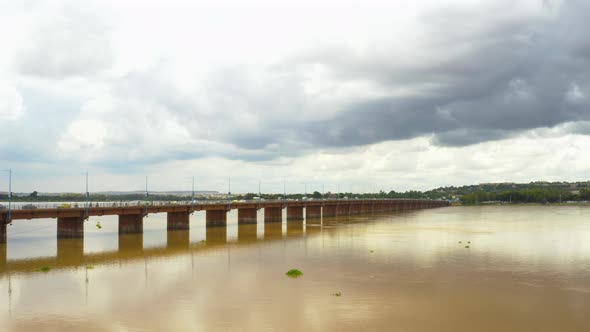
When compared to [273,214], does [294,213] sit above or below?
below

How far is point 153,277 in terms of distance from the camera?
136 ft

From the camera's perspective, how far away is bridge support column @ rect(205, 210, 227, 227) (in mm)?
96750

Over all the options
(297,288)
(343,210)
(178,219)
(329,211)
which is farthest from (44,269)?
(343,210)

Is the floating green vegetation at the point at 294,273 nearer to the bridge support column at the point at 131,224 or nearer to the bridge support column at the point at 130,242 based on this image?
the bridge support column at the point at 130,242

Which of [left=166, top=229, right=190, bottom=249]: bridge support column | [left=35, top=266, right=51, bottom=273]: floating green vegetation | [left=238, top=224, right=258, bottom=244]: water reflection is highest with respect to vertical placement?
[left=35, top=266, right=51, bottom=273]: floating green vegetation

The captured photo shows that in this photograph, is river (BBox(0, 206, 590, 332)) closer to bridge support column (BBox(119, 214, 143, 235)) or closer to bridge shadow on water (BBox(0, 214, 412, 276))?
bridge shadow on water (BBox(0, 214, 412, 276))

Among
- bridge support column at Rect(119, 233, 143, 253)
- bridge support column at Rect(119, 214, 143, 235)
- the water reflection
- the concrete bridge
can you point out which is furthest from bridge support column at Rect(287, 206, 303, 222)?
bridge support column at Rect(119, 233, 143, 253)

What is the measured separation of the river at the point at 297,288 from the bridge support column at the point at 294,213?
2428 inches

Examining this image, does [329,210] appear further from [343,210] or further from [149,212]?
[149,212]

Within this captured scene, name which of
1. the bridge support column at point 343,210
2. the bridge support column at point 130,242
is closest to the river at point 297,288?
the bridge support column at point 130,242

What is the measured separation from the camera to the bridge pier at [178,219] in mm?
87375

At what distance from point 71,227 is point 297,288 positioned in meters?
44.9

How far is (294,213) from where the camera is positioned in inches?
5054

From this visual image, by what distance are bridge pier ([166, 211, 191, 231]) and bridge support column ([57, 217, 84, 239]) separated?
65.4ft
